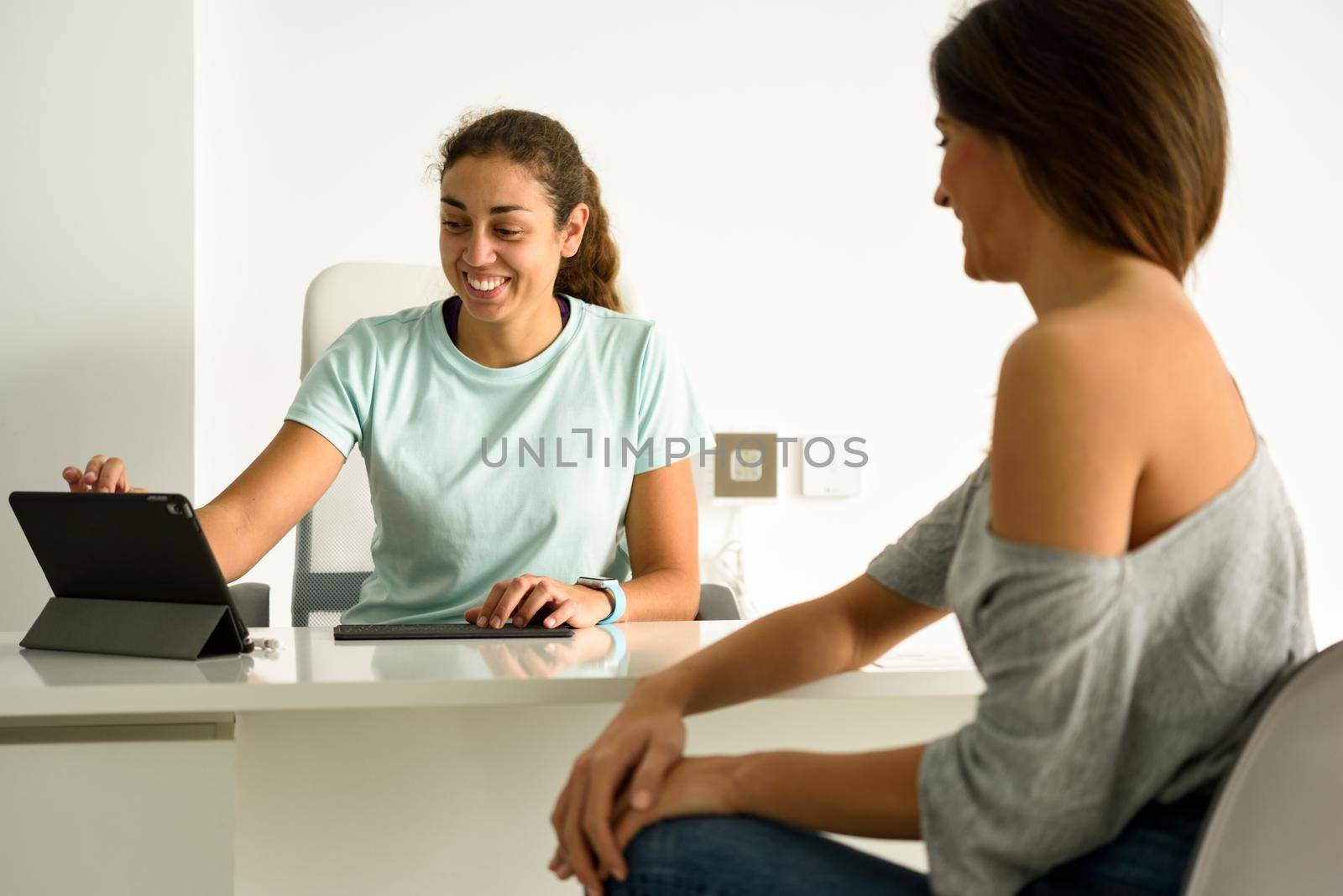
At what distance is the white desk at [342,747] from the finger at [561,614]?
5 centimetres

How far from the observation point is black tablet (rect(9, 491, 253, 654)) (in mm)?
1032

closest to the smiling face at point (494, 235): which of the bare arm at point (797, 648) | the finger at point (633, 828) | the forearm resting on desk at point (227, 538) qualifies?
the forearm resting on desk at point (227, 538)

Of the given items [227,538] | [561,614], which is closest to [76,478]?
[227,538]

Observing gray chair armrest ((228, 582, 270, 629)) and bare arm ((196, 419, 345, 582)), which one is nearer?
bare arm ((196, 419, 345, 582))

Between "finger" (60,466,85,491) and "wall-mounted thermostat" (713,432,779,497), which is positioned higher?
"finger" (60,466,85,491)

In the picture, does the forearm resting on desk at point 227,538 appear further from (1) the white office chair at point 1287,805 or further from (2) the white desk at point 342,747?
(1) the white office chair at point 1287,805

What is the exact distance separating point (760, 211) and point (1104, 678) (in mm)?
1964

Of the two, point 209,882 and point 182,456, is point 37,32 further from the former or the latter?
point 209,882

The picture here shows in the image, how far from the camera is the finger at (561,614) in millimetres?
1281

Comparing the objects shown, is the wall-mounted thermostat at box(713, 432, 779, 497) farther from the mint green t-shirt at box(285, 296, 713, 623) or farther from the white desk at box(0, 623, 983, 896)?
the white desk at box(0, 623, 983, 896)

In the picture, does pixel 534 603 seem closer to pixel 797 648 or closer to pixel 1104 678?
pixel 797 648

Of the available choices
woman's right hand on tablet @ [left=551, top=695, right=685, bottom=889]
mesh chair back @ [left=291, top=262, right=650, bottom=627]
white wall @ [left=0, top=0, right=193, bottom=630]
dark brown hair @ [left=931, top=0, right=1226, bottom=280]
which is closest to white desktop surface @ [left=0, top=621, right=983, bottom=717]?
woman's right hand on tablet @ [left=551, top=695, right=685, bottom=889]

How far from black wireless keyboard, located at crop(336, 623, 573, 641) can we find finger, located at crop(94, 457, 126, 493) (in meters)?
0.28

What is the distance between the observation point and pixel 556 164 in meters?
→ 1.72
